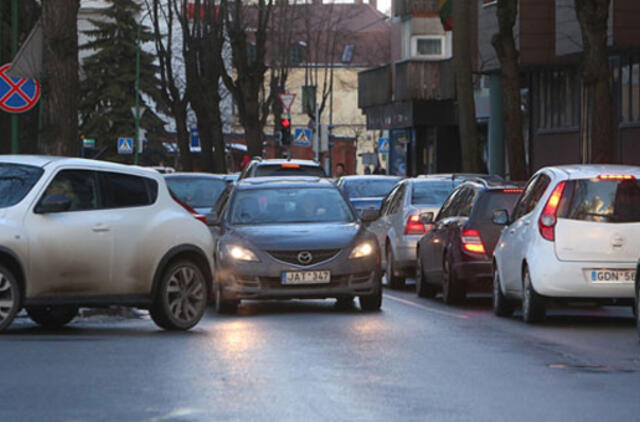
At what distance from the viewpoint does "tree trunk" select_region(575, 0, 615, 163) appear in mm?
26859

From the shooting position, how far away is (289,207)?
20000 mm

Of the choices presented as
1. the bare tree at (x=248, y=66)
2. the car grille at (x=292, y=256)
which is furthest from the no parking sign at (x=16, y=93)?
the bare tree at (x=248, y=66)

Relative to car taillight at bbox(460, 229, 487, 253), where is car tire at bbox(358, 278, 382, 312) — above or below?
below

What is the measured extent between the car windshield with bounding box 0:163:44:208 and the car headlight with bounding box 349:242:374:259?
14.7 ft

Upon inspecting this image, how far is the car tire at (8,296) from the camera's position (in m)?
14.5

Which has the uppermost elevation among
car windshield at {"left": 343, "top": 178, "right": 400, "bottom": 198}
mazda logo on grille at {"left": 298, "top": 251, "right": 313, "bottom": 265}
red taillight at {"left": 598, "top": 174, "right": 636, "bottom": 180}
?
red taillight at {"left": 598, "top": 174, "right": 636, "bottom": 180}

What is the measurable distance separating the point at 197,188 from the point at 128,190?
42.9 ft

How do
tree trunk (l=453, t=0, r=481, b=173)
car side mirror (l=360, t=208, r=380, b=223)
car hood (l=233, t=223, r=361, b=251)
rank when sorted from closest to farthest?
car hood (l=233, t=223, r=361, b=251) < car side mirror (l=360, t=208, r=380, b=223) < tree trunk (l=453, t=0, r=481, b=173)

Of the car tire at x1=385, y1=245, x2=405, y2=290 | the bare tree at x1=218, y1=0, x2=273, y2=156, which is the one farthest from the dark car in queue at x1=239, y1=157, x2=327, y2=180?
the bare tree at x1=218, y1=0, x2=273, y2=156

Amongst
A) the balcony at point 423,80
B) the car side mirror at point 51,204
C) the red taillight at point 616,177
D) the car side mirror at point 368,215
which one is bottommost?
the car side mirror at point 368,215

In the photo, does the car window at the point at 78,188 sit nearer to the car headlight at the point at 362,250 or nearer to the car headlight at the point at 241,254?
the car headlight at the point at 241,254

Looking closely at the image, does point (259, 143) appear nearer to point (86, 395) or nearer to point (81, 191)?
point (81, 191)

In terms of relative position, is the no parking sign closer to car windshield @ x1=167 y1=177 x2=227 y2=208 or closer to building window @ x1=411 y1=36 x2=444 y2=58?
car windshield @ x1=167 y1=177 x2=227 y2=208

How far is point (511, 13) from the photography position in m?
32.5
